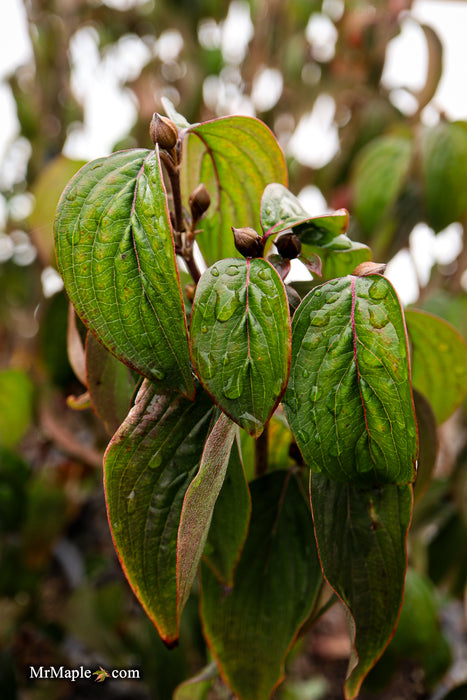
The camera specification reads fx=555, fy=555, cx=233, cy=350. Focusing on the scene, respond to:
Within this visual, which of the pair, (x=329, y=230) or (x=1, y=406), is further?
(x=1, y=406)

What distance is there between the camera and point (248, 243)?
26 cm

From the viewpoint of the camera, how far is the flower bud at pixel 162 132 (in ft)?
0.88

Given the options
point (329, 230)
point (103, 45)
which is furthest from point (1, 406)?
point (103, 45)

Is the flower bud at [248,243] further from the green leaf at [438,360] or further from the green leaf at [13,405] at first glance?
the green leaf at [13,405]

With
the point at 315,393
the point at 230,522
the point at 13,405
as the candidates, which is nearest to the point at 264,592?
the point at 230,522

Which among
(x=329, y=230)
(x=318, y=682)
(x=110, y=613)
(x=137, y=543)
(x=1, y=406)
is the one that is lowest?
(x=318, y=682)

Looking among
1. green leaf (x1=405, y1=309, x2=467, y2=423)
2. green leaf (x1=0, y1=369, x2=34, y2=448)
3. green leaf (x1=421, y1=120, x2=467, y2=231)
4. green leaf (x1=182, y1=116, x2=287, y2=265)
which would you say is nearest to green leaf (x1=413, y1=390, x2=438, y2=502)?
green leaf (x1=405, y1=309, x2=467, y2=423)

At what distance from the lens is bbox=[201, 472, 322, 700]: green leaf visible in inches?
14.0

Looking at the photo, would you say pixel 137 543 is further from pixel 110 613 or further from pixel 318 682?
pixel 318 682

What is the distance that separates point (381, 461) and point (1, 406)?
0.62 metres

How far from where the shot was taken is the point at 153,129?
0.27m

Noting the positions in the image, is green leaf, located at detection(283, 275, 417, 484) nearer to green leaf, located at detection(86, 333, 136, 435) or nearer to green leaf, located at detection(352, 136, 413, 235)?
green leaf, located at detection(86, 333, 136, 435)

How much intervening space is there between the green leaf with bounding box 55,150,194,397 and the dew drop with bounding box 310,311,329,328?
58 millimetres

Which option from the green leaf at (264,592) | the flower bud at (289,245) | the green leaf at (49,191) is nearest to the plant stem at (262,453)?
the green leaf at (264,592)
